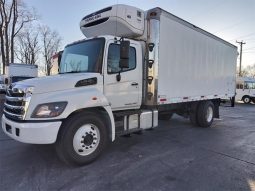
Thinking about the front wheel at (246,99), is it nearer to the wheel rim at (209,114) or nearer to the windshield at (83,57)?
the wheel rim at (209,114)

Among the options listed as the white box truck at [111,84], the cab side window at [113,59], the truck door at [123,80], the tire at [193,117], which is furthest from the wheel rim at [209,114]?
the cab side window at [113,59]

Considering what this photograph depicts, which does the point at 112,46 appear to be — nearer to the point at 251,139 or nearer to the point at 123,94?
the point at 123,94

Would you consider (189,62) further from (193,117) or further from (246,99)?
(246,99)

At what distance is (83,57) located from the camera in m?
5.51

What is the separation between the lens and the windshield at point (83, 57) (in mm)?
5207

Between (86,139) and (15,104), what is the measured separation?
1487 mm

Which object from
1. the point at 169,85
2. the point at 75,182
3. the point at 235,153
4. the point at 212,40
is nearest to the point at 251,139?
the point at 235,153

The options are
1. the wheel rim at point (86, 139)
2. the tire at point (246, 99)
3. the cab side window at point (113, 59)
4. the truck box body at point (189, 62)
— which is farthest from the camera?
the tire at point (246, 99)

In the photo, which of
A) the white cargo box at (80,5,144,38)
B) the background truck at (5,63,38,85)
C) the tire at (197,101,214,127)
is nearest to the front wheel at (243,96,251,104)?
the tire at (197,101,214,127)

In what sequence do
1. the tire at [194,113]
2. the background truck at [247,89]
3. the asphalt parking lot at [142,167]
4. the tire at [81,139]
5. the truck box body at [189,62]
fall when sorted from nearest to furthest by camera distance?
the asphalt parking lot at [142,167] < the tire at [81,139] < the truck box body at [189,62] < the tire at [194,113] < the background truck at [247,89]

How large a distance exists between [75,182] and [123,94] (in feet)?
7.87

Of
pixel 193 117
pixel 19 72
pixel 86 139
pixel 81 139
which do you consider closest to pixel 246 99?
pixel 193 117

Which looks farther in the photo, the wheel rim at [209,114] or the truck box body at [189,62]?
the wheel rim at [209,114]

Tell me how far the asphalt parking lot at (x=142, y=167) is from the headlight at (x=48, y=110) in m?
1.04
